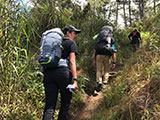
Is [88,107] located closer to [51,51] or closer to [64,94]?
[64,94]

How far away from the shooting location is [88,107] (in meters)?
3.51

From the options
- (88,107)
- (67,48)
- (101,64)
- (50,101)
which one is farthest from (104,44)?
(50,101)

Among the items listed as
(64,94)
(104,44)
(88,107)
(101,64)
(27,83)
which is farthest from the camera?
(101,64)

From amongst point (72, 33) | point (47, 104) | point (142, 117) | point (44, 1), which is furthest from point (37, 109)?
point (44, 1)

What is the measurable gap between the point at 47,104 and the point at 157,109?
163 centimetres

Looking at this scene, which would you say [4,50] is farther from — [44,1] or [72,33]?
[44,1]

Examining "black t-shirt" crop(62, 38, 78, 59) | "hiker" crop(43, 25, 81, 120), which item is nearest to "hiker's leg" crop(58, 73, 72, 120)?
"hiker" crop(43, 25, 81, 120)

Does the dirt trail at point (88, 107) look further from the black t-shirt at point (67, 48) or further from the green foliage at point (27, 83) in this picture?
the black t-shirt at point (67, 48)

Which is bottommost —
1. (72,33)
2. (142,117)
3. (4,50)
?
(142,117)

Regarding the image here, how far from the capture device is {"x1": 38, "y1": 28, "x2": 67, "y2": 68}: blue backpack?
6.83 ft

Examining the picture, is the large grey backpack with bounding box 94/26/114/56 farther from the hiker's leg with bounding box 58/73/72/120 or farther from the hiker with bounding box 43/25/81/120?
the hiker's leg with bounding box 58/73/72/120

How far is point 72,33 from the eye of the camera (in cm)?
258

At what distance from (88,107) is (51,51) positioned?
2018 mm

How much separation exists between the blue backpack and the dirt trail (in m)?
1.59
